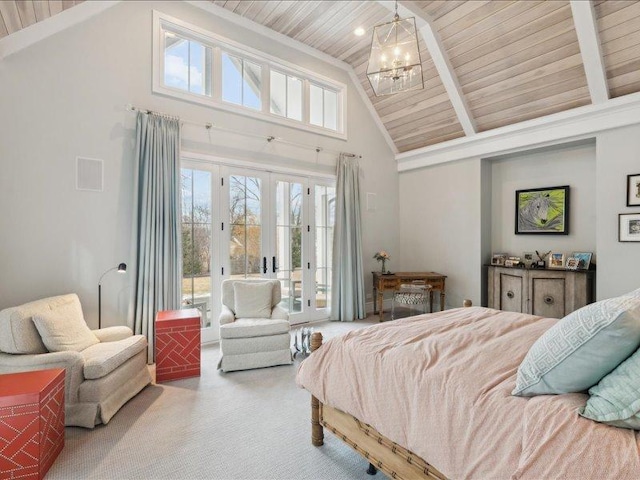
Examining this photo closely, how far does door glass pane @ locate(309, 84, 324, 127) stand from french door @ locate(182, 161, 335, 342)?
0.95 meters

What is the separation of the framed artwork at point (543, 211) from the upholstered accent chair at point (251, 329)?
379cm

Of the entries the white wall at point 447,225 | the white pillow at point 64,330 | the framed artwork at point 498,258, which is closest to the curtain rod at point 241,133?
the white wall at point 447,225

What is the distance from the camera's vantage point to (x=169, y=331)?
308 centimetres

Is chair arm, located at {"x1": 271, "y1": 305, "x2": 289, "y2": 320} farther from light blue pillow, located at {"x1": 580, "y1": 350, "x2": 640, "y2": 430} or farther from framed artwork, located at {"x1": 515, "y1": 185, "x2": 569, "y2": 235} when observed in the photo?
framed artwork, located at {"x1": 515, "y1": 185, "x2": 569, "y2": 235}

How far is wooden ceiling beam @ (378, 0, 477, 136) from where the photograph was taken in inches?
159

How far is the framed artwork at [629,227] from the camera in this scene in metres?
3.75

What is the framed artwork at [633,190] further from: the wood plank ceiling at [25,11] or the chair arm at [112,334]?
the wood plank ceiling at [25,11]

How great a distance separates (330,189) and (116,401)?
394 centimetres

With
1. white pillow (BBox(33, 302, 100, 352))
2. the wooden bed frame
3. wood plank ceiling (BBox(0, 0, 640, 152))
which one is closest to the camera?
the wooden bed frame

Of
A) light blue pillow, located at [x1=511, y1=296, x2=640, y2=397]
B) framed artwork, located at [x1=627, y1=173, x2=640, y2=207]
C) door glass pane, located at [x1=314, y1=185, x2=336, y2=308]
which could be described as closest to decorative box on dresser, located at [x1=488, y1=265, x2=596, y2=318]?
framed artwork, located at [x1=627, y1=173, x2=640, y2=207]

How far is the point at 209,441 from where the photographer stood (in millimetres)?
2191

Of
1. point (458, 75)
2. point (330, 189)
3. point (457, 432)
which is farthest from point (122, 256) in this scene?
point (458, 75)

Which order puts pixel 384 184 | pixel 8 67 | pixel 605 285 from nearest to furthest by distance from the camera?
1. pixel 8 67
2. pixel 605 285
3. pixel 384 184

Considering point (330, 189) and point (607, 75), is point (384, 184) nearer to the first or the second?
point (330, 189)
